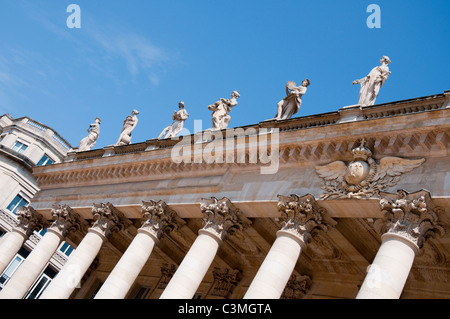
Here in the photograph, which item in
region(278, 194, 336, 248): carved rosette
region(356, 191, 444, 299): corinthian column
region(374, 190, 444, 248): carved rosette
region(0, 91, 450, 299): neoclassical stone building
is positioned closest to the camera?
region(356, 191, 444, 299): corinthian column

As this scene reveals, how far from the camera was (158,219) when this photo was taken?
25.0 m

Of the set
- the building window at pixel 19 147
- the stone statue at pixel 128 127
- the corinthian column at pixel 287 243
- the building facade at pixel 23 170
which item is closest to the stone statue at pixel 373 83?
the corinthian column at pixel 287 243

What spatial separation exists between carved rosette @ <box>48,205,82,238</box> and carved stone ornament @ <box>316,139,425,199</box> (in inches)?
651

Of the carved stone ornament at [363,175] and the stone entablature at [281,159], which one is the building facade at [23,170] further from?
the carved stone ornament at [363,175]

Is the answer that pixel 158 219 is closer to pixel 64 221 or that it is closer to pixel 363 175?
pixel 64 221

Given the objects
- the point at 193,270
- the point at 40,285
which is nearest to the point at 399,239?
the point at 193,270

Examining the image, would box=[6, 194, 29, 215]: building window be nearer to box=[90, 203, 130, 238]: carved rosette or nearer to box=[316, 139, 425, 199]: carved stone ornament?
box=[90, 203, 130, 238]: carved rosette

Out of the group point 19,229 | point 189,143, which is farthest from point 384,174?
point 19,229

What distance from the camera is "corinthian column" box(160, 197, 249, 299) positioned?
2081 cm

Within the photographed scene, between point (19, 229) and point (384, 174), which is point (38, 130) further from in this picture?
point (384, 174)

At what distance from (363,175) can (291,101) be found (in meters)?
7.40

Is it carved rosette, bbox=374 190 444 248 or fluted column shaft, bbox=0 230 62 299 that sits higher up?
carved rosette, bbox=374 190 444 248

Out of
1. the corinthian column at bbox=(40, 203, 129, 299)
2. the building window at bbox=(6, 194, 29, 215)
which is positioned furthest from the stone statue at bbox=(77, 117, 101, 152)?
the building window at bbox=(6, 194, 29, 215)

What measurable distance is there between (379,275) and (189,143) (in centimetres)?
1347
